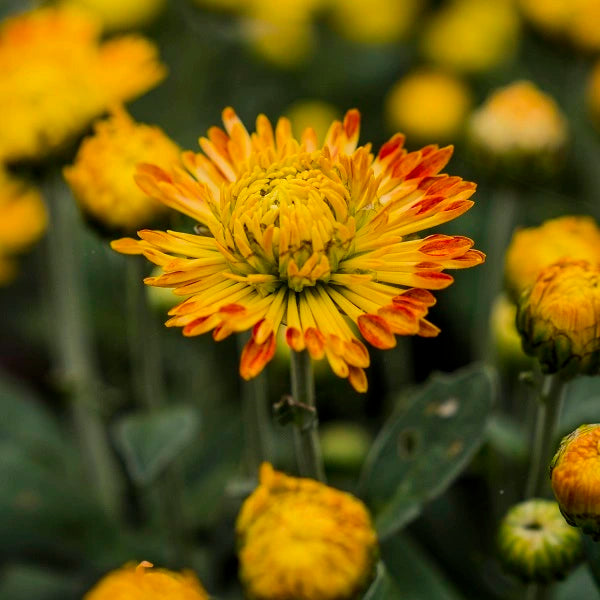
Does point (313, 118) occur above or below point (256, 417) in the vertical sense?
above

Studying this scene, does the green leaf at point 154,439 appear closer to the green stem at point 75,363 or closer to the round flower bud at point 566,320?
the green stem at point 75,363

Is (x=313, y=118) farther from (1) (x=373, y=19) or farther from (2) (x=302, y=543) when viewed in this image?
(2) (x=302, y=543)

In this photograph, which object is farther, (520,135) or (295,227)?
(520,135)

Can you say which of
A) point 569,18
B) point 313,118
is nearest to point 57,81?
point 313,118

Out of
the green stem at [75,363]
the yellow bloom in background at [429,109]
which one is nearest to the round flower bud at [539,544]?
the green stem at [75,363]

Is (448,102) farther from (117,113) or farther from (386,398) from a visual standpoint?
(117,113)

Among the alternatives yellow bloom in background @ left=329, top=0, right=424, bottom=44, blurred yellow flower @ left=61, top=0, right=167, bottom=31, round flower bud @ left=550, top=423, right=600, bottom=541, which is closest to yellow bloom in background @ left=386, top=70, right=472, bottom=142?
yellow bloom in background @ left=329, top=0, right=424, bottom=44
